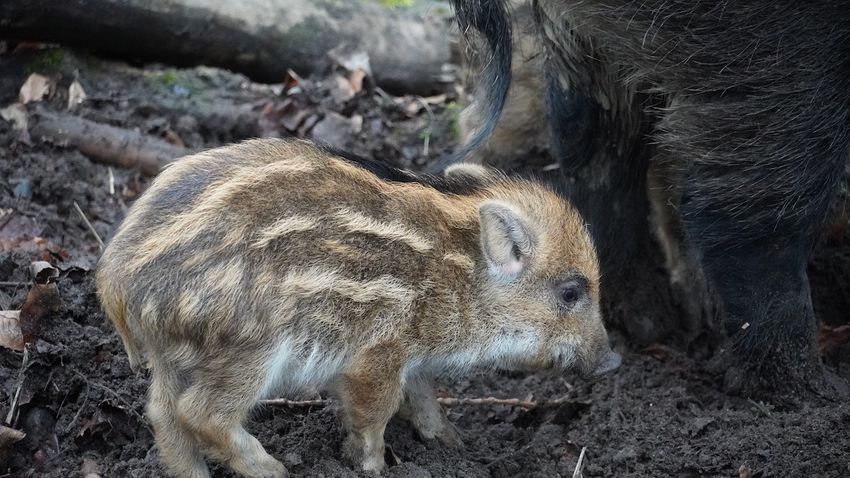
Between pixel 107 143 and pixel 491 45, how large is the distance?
2.01m

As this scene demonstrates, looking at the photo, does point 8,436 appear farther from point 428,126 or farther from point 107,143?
point 428,126

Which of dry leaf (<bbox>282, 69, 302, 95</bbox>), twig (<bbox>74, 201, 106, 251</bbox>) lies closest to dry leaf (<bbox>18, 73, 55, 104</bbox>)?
twig (<bbox>74, 201, 106, 251</bbox>)

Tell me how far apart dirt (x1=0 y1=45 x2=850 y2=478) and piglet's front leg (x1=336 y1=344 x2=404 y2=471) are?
0.35ft

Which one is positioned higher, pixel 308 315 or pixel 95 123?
pixel 308 315

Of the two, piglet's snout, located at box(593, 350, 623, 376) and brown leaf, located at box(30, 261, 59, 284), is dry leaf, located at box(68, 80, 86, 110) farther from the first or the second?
piglet's snout, located at box(593, 350, 623, 376)

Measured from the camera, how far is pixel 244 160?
3104mm

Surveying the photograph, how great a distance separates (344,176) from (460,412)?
4.00ft

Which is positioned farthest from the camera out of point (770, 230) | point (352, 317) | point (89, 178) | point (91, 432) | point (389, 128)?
point (389, 128)

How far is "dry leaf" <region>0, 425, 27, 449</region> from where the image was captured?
312 cm

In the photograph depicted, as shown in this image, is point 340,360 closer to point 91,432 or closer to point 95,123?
point 91,432

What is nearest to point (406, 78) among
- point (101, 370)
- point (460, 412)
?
point (460, 412)

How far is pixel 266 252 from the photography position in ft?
9.54

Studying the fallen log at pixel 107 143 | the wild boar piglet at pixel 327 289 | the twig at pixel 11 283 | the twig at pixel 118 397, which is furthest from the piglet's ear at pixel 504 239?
the fallen log at pixel 107 143

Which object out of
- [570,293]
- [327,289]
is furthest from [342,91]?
[327,289]
